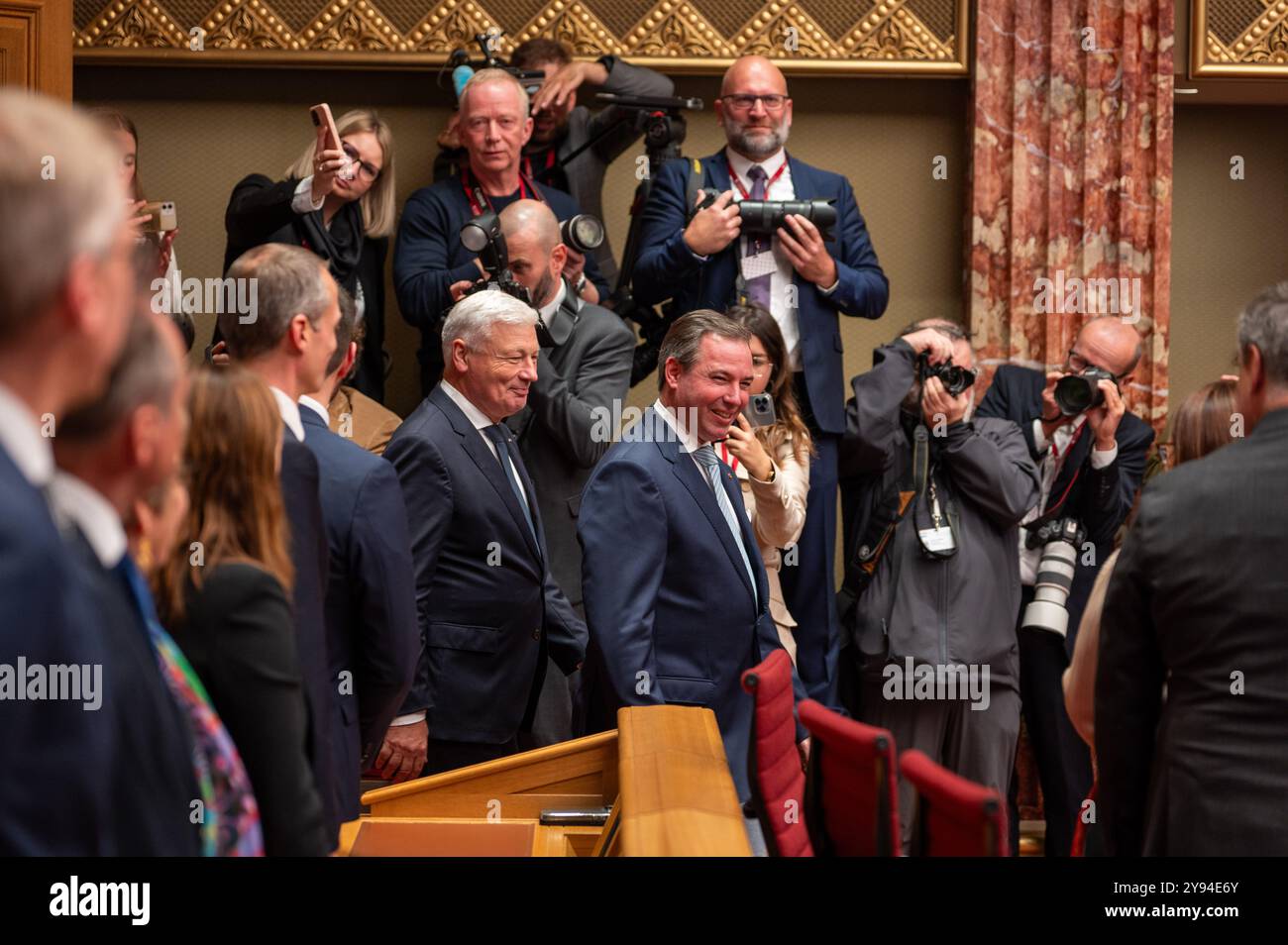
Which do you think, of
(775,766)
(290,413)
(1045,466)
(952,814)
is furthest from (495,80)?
(952,814)

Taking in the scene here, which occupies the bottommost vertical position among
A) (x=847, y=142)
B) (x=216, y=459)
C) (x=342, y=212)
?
(x=216, y=459)

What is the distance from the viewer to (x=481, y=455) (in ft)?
12.0

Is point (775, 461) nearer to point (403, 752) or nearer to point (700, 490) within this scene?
point (700, 490)

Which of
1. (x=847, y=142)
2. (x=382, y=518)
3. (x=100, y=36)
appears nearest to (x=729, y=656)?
(x=382, y=518)

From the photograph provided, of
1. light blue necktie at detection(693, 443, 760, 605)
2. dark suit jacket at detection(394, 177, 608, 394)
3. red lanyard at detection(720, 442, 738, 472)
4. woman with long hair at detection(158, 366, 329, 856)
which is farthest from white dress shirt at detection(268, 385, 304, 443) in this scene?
dark suit jacket at detection(394, 177, 608, 394)

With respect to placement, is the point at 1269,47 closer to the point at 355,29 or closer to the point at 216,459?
the point at 355,29

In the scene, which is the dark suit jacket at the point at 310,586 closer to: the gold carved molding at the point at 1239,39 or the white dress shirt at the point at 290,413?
the white dress shirt at the point at 290,413

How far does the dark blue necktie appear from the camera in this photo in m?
3.73

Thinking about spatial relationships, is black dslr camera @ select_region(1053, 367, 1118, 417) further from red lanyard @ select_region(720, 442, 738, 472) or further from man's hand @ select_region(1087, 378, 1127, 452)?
→ red lanyard @ select_region(720, 442, 738, 472)

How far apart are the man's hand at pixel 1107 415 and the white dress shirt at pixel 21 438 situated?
3.92 m

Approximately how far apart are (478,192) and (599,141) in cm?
68

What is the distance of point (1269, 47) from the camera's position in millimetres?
6109

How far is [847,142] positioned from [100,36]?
2.91 meters
